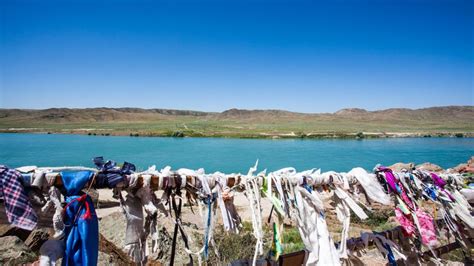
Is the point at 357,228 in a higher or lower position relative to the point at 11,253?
lower

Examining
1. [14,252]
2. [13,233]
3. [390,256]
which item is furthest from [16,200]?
[13,233]

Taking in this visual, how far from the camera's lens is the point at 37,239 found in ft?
14.8

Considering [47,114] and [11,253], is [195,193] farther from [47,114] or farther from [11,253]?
[47,114]

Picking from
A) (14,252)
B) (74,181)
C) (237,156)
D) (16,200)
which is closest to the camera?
(16,200)

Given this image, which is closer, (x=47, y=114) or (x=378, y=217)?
(x=378, y=217)

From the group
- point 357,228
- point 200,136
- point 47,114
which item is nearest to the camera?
point 357,228

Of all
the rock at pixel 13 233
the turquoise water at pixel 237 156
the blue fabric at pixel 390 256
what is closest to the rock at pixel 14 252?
the rock at pixel 13 233

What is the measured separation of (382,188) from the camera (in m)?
2.33

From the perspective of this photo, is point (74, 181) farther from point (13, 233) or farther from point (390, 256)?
point (13, 233)

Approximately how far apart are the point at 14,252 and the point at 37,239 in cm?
42

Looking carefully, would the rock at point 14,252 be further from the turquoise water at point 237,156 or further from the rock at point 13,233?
the turquoise water at point 237,156

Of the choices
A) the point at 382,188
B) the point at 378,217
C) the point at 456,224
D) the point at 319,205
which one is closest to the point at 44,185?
the point at 319,205

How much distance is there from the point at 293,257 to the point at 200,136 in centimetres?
7753

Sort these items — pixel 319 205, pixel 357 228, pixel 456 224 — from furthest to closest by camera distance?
pixel 357 228
pixel 456 224
pixel 319 205
